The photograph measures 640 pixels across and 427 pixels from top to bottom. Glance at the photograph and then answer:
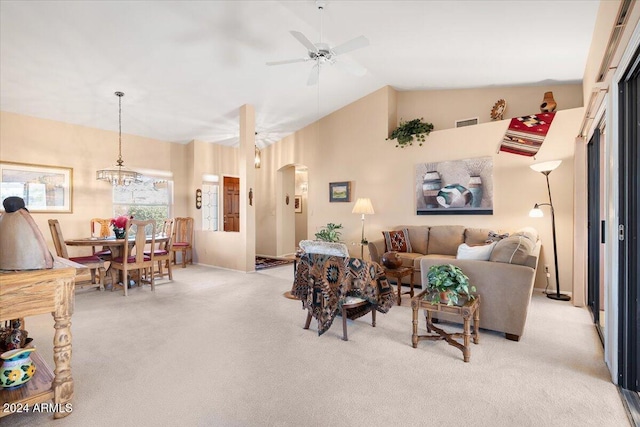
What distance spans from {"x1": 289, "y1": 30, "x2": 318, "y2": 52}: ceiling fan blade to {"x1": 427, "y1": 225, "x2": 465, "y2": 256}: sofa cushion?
130 inches

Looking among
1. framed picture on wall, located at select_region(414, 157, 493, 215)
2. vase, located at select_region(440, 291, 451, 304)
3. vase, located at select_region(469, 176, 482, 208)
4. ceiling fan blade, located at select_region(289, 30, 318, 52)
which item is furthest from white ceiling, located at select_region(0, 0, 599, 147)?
vase, located at select_region(440, 291, 451, 304)

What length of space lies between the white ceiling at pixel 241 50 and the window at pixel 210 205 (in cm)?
194

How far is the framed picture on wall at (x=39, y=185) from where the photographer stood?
4855 millimetres

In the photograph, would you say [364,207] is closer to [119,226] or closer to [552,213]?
[552,213]

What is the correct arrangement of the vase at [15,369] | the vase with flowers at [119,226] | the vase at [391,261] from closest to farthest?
the vase at [15,369] < the vase at [391,261] < the vase with flowers at [119,226]

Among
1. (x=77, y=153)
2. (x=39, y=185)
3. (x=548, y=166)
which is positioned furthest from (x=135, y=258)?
(x=548, y=166)

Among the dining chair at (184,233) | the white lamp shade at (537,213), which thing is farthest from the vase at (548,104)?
the dining chair at (184,233)

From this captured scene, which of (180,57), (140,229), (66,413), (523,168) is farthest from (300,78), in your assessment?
(66,413)

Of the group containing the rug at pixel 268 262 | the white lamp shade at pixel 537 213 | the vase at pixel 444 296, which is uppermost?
the white lamp shade at pixel 537 213

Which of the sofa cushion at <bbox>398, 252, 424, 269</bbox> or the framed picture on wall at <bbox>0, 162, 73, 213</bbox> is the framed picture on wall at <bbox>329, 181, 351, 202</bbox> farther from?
the framed picture on wall at <bbox>0, 162, 73, 213</bbox>

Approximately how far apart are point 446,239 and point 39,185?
6.70m

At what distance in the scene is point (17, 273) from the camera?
4.91 feet

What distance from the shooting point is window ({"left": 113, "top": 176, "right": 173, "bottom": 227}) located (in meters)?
6.17

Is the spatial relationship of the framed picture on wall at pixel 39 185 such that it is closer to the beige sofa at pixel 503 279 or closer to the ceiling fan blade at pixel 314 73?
the ceiling fan blade at pixel 314 73
